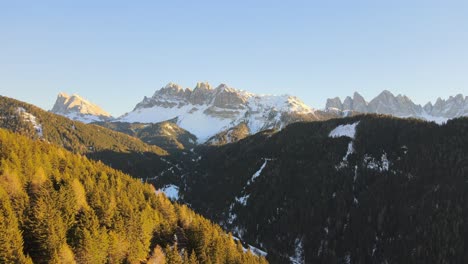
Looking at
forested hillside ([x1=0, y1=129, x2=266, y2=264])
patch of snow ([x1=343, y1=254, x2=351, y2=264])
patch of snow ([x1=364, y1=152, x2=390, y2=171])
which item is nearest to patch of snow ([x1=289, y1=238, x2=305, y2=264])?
patch of snow ([x1=343, y1=254, x2=351, y2=264])

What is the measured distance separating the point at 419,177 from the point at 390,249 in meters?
42.6

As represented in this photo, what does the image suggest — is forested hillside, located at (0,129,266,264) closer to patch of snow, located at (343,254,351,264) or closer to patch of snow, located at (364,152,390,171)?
patch of snow, located at (343,254,351,264)

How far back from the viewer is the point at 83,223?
234 feet

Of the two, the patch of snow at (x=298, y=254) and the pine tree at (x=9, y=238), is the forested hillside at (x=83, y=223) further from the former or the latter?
the patch of snow at (x=298, y=254)

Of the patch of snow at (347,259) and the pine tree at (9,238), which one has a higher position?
the pine tree at (9,238)

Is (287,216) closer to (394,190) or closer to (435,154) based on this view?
(394,190)

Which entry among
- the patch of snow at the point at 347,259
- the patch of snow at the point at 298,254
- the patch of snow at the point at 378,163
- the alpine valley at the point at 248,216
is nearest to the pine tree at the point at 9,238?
the alpine valley at the point at 248,216

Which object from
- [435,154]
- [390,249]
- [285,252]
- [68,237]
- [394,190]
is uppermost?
[435,154]

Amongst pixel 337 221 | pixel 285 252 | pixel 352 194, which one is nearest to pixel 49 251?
pixel 285 252

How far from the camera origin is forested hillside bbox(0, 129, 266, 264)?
206 ft

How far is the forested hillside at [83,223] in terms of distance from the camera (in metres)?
62.9

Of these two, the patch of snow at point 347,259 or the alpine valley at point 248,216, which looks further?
the patch of snow at point 347,259

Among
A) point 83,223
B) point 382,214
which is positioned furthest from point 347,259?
point 83,223

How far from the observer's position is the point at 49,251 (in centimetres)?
6206
